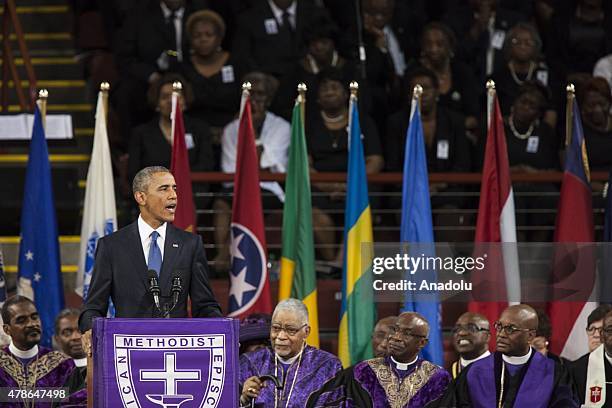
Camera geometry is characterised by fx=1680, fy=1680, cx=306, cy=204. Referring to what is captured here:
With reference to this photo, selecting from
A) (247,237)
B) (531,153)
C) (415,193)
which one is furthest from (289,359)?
(531,153)

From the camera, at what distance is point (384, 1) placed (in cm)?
1579

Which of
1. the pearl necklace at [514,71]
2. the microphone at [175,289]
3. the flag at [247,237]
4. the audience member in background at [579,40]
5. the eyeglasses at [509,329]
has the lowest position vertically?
the eyeglasses at [509,329]

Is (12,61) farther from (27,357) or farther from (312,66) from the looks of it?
(27,357)

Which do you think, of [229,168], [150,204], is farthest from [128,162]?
[150,204]

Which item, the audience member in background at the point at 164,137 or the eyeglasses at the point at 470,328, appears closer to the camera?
the eyeglasses at the point at 470,328

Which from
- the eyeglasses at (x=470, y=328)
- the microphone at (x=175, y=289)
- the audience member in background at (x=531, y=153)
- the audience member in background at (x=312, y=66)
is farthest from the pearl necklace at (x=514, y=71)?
the microphone at (x=175, y=289)

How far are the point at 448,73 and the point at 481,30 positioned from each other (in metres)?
0.77

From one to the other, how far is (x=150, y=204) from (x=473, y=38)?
25.0 feet

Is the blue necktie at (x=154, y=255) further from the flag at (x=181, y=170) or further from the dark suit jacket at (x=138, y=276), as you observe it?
the flag at (x=181, y=170)

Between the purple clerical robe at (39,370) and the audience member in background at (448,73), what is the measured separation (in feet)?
17.5

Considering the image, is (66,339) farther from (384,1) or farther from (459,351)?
(384,1)

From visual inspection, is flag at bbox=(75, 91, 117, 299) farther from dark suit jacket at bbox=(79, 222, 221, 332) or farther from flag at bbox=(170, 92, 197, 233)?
dark suit jacket at bbox=(79, 222, 221, 332)

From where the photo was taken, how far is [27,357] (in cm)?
1112

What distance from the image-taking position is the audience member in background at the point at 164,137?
14.1 meters
